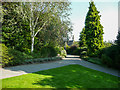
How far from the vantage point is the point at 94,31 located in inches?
517

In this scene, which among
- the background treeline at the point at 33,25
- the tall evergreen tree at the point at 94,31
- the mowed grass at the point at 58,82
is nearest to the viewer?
the mowed grass at the point at 58,82

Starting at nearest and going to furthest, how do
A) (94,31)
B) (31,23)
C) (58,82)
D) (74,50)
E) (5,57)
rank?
(58,82) < (5,57) < (31,23) < (94,31) < (74,50)

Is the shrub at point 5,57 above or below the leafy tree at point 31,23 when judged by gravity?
below

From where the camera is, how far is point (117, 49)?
7.25 m

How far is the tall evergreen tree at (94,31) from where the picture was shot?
42.8 feet

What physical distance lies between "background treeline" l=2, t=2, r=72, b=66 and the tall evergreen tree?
387 centimetres

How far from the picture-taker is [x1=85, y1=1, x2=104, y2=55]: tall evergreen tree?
1304 centimetres

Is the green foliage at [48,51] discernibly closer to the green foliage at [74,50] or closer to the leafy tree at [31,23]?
the leafy tree at [31,23]

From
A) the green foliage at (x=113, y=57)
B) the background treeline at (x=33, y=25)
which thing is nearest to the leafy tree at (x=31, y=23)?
the background treeline at (x=33, y=25)

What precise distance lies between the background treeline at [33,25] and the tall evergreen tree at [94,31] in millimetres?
3871

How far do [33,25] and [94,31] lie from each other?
931 cm

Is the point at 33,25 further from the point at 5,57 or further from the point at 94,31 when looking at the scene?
the point at 94,31

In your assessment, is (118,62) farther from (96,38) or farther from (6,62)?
(6,62)

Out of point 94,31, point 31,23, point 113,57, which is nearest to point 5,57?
point 31,23
